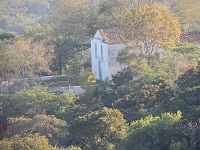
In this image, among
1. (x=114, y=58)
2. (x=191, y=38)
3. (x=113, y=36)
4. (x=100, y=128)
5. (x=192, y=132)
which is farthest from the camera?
(x=191, y=38)

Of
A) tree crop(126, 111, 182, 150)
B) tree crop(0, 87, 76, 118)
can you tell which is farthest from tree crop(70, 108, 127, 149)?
tree crop(0, 87, 76, 118)

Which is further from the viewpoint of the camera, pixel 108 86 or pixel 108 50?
pixel 108 50

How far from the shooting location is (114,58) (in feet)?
86.5

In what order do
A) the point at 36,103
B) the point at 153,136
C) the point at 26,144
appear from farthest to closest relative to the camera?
the point at 36,103
the point at 153,136
the point at 26,144

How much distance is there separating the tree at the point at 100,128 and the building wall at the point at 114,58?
10.8 m

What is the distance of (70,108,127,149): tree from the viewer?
15211 millimetres

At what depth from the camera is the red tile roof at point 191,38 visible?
88.0 ft

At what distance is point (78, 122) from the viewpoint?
51.4 ft

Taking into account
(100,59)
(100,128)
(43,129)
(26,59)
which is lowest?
(43,129)

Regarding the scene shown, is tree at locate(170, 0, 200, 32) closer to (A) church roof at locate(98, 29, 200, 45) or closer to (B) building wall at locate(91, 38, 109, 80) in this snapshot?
(A) church roof at locate(98, 29, 200, 45)

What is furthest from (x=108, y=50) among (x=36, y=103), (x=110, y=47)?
(x=36, y=103)

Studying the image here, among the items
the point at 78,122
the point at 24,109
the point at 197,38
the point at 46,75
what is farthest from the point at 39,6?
the point at 78,122

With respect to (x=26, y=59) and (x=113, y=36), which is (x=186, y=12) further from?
(x=26, y=59)

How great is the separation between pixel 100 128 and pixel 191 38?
44.8 ft
